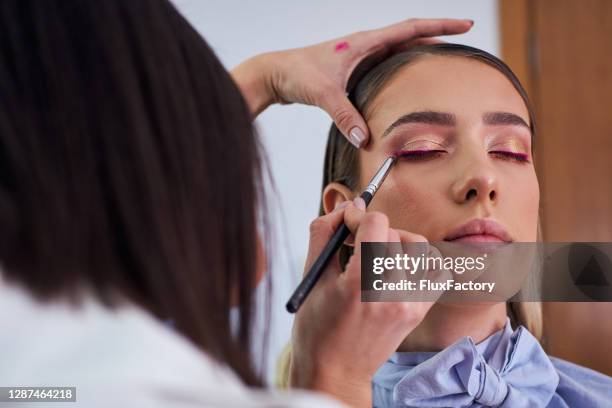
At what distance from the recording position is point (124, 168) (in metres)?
0.41

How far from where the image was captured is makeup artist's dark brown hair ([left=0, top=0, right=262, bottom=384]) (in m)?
0.39

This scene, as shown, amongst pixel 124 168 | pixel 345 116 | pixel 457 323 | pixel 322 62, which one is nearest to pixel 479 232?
pixel 457 323

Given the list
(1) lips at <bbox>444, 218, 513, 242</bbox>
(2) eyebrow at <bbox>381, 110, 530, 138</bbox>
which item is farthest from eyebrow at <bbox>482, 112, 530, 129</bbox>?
(1) lips at <bbox>444, 218, 513, 242</bbox>

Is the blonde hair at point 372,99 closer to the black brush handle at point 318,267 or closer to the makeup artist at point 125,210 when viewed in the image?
the black brush handle at point 318,267

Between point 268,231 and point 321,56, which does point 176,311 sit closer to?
point 268,231

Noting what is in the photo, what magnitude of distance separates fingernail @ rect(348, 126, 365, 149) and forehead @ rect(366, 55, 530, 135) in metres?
0.02

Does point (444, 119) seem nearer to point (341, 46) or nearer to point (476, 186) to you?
point (476, 186)

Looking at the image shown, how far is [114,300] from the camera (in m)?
0.38

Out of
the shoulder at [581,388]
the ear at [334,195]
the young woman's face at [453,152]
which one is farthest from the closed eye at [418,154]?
the shoulder at [581,388]

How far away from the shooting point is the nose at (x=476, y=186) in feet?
2.49

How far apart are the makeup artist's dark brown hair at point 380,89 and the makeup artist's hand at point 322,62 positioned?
0.09 feet

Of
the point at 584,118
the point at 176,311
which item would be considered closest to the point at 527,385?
the point at 176,311

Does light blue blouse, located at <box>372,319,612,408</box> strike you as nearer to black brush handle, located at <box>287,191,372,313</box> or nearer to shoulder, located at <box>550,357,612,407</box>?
shoulder, located at <box>550,357,612,407</box>

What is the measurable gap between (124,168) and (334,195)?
1.76 feet
